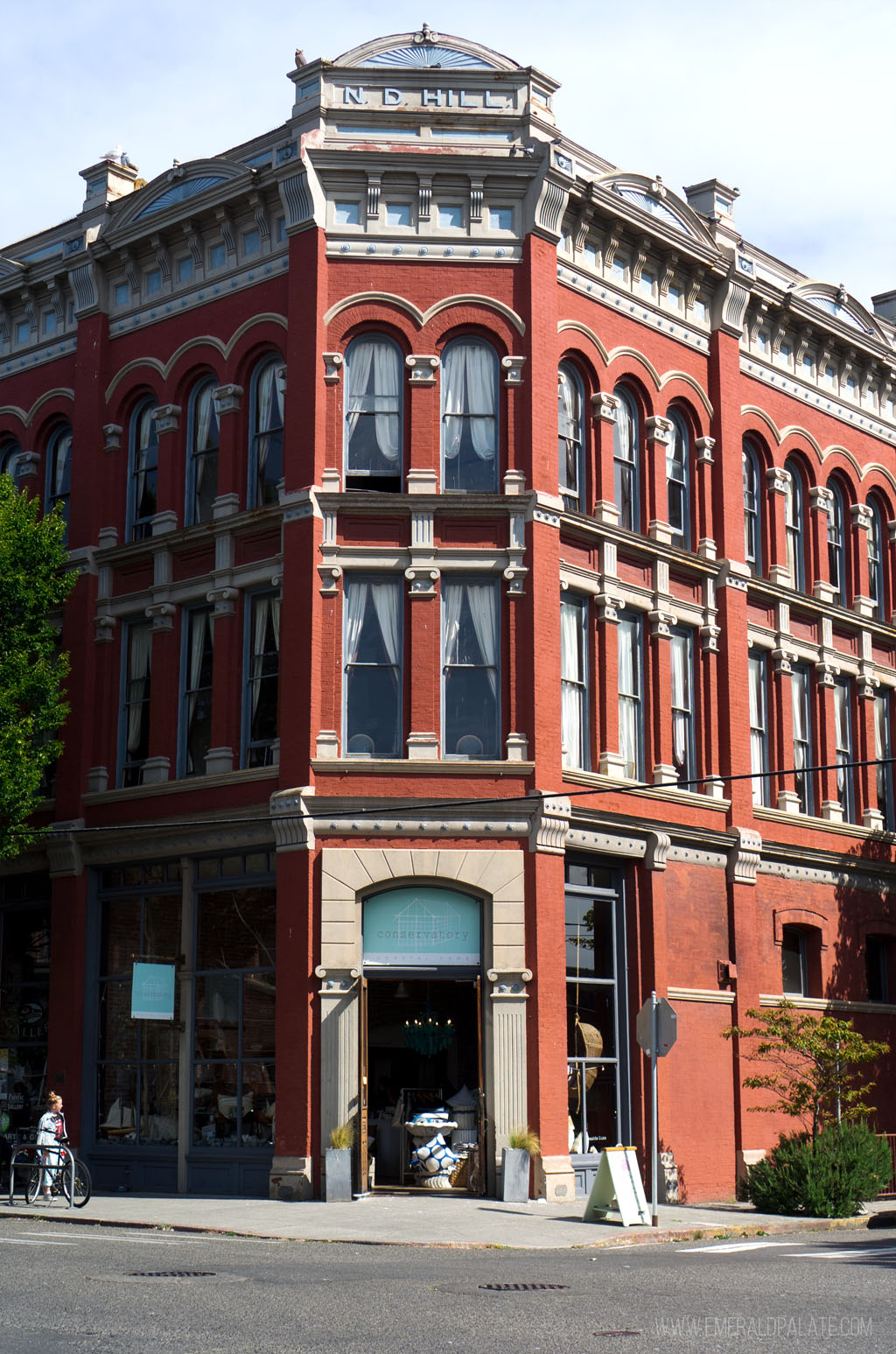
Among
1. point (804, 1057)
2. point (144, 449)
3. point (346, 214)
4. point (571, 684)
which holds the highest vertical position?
point (346, 214)

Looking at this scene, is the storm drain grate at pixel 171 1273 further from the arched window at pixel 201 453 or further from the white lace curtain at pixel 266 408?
the arched window at pixel 201 453

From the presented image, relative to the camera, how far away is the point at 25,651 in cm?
2594

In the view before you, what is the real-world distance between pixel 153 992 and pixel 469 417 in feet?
33.0

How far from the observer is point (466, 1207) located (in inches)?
850

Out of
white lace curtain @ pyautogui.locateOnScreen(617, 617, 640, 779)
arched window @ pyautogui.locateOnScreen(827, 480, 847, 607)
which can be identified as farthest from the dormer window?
arched window @ pyautogui.locateOnScreen(827, 480, 847, 607)

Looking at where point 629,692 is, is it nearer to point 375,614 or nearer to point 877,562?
point 375,614

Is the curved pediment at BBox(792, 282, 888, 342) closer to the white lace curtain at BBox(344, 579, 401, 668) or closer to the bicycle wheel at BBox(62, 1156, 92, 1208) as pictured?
the white lace curtain at BBox(344, 579, 401, 668)

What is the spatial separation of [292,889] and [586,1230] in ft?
21.5

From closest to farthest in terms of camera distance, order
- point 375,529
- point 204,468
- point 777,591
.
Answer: point 375,529 → point 204,468 → point 777,591

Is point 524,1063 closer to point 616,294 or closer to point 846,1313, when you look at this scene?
point 846,1313

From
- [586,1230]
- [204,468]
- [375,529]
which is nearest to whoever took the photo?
[586,1230]

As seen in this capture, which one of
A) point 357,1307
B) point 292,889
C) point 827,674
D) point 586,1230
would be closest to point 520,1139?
point 586,1230

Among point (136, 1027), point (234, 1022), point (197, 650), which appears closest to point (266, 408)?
point (197, 650)

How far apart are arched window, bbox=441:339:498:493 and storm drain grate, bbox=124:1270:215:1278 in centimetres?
1363
